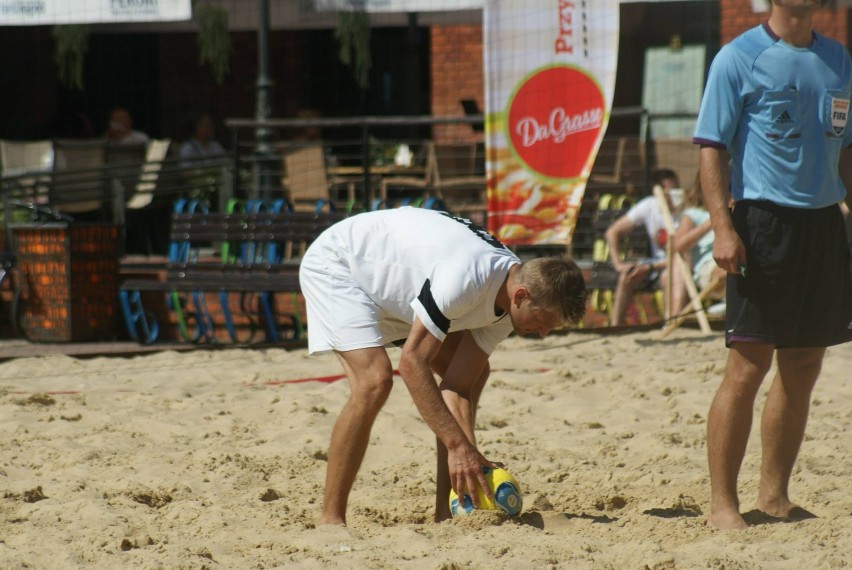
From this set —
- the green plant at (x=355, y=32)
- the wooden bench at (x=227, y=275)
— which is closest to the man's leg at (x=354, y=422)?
the wooden bench at (x=227, y=275)

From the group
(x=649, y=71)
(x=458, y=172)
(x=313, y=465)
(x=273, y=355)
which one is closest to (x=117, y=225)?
(x=273, y=355)

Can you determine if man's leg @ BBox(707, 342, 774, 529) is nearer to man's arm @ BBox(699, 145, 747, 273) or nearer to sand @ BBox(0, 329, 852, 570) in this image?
sand @ BBox(0, 329, 852, 570)

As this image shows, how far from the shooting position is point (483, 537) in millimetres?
3689

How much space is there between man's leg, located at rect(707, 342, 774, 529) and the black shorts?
0.22 feet

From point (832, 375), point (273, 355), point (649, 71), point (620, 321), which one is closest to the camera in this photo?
point (832, 375)

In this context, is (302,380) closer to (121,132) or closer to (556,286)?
(556,286)

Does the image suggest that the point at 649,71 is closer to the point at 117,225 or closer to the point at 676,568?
the point at 117,225

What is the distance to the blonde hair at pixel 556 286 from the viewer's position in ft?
11.7

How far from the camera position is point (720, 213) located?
12.5 feet

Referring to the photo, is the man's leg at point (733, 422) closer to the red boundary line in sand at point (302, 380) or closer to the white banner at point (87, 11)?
the red boundary line in sand at point (302, 380)

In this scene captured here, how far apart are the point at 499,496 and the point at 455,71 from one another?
37.9 ft

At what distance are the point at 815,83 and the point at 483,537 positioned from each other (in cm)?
185

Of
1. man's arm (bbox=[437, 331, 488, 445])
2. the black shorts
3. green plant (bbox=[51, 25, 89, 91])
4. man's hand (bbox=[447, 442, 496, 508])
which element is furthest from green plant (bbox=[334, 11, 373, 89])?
man's hand (bbox=[447, 442, 496, 508])

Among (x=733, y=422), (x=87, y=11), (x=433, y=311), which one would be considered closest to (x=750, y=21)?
(x=87, y=11)
